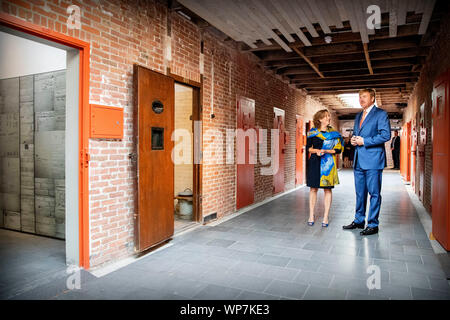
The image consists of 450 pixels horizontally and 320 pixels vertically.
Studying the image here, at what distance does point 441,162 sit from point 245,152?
351 cm

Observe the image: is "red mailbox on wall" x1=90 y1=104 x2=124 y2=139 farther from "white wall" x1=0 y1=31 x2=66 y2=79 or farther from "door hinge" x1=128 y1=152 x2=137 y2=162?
"white wall" x1=0 y1=31 x2=66 y2=79

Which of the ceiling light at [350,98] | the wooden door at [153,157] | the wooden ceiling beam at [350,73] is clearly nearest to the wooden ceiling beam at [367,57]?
the wooden ceiling beam at [350,73]

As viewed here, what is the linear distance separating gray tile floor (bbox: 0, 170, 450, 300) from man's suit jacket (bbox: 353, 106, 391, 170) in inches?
38.4

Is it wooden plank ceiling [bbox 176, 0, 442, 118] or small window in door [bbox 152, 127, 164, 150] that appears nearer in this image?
small window in door [bbox 152, 127, 164, 150]

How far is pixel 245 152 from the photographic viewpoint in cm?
662

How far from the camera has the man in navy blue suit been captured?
14.2 ft

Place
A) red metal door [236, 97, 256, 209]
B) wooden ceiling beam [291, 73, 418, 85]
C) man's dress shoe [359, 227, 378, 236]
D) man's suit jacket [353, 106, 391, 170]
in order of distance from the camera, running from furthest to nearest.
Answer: wooden ceiling beam [291, 73, 418, 85] < red metal door [236, 97, 256, 209] < man's dress shoe [359, 227, 378, 236] < man's suit jacket [353, 106, 391, 170]

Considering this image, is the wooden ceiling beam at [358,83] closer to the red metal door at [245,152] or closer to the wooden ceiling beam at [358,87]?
the wooden ceiling beam at [358,87]

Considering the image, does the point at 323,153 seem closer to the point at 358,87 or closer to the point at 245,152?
the point at 245,152

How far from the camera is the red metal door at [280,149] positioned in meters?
8.34

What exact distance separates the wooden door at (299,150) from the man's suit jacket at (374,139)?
583 cm
